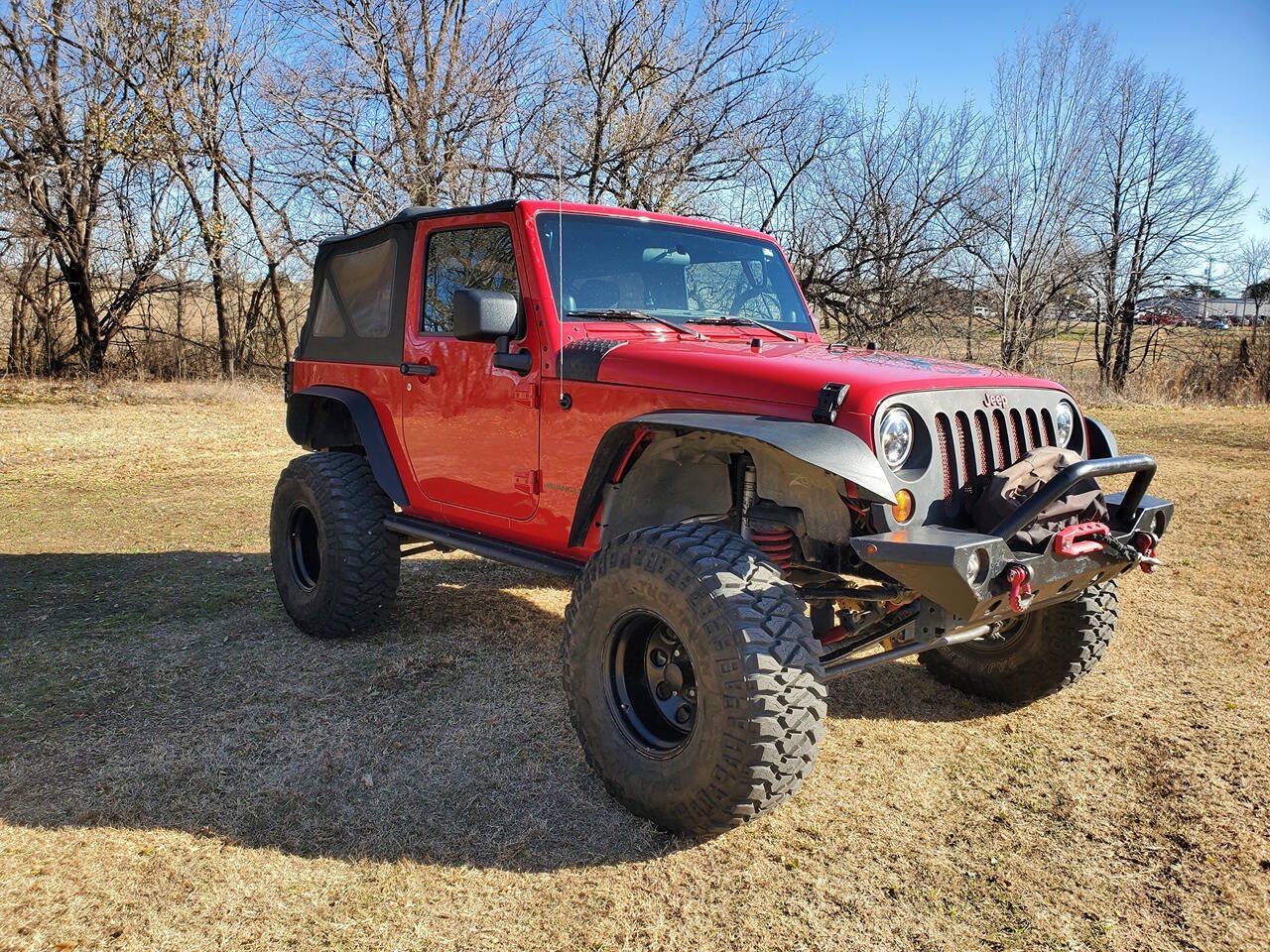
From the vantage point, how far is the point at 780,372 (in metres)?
2.94

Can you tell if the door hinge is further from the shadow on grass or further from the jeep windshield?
the shadow on grass

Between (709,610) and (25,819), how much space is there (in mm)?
2338

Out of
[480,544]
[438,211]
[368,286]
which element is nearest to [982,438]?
[480,544]

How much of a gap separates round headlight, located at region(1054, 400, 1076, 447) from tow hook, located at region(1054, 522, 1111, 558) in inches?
23.5

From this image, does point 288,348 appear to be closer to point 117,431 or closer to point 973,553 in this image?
point 117,431

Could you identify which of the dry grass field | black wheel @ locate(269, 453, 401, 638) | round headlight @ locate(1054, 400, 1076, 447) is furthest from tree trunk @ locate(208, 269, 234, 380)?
round headlight @ locate(1054, 400, 1076, 447)

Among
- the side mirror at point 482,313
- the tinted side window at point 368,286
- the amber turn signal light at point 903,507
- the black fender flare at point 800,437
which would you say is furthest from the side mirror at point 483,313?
the amber turn signal light at point 903,507

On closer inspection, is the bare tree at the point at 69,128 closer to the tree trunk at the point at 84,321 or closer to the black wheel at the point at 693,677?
the tree trunk at the point at 84,321

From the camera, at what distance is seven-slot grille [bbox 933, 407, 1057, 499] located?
9.59 ft

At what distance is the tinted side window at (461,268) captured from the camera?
388 centimetres

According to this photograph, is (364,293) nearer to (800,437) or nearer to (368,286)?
(368,286)

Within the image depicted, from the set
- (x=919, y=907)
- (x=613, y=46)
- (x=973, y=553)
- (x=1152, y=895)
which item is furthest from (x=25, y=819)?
(x=613, y=46)

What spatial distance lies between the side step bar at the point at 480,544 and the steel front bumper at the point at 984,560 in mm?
1394

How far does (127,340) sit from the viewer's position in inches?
763
